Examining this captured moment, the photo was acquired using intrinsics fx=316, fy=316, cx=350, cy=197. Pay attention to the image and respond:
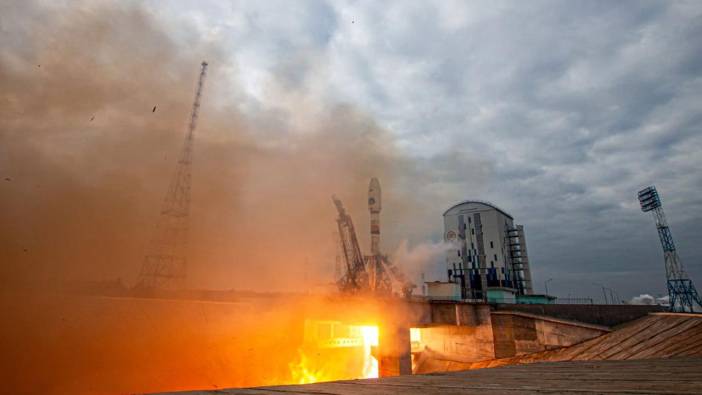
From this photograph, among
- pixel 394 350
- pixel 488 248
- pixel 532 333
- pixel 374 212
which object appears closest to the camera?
pixel 532 333

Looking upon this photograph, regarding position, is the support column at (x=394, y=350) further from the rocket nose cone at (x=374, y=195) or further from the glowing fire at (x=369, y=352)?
the rocket nose cone at (x=374, y=195)

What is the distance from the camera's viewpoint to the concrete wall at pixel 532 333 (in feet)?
94.3

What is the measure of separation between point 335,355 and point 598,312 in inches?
1162

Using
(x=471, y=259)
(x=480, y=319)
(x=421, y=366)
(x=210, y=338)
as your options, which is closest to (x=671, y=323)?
(x=480, y=319)

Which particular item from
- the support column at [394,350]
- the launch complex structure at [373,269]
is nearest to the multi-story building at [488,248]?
the launch complex structure at [373,269]

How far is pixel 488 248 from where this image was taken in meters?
74.4

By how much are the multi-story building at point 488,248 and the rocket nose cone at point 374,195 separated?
29.5 meters

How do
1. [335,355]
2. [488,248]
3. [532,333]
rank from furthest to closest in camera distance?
[488,248] < [335,355] < [532,333]

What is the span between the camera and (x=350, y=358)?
4250 cm

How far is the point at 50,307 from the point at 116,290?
535cm

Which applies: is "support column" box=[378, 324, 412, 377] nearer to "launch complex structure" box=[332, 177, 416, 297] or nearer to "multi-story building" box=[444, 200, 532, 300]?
"launch complex structure" box=[332, 177, 416, 297]

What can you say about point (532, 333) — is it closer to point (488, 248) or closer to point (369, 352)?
point (369, 352)

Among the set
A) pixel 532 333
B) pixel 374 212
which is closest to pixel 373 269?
pixel 374 212

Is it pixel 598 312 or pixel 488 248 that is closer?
pixel 598 312
